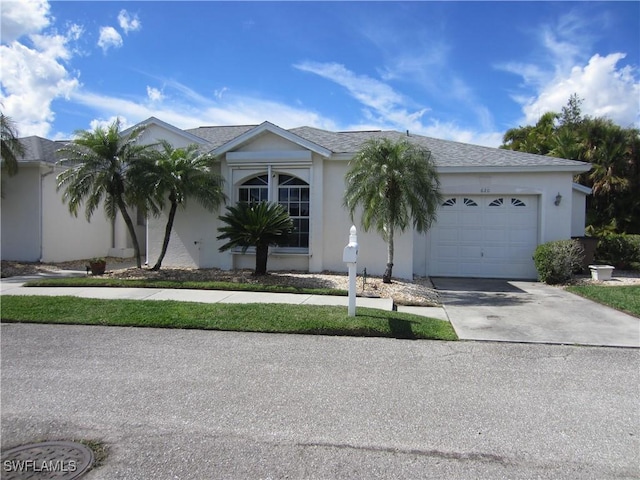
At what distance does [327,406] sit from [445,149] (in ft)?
40.4

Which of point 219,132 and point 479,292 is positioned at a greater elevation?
point 219,132

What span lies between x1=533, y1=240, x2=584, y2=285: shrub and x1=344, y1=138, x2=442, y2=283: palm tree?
386 cm

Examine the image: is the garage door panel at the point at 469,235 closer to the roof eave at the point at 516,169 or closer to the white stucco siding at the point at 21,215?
the roof eave at the point at 516,169

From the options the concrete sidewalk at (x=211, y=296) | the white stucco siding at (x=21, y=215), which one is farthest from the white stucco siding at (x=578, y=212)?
the white stucco siding at (x=21, y=215)

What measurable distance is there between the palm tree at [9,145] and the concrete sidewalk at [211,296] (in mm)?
5712

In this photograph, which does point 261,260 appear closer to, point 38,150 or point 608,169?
point 38,150

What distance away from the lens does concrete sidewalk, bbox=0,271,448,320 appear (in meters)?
8.67

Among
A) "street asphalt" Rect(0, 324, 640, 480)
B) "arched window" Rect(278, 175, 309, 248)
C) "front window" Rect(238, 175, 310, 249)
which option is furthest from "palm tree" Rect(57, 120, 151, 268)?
"street asphalt" Rect(0, 324, 640, 480)

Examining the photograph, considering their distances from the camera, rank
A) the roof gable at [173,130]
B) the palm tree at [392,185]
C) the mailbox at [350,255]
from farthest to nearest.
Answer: the roof gable at [173,130]
the palm tree at [392,185]
the mailbox at [350,255]

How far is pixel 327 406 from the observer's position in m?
4.21

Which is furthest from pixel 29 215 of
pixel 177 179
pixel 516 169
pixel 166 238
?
pixel 516 169

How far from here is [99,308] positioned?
787 cm

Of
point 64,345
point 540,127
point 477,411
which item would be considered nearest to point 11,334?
point 64,345

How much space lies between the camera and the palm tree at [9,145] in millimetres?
13906
